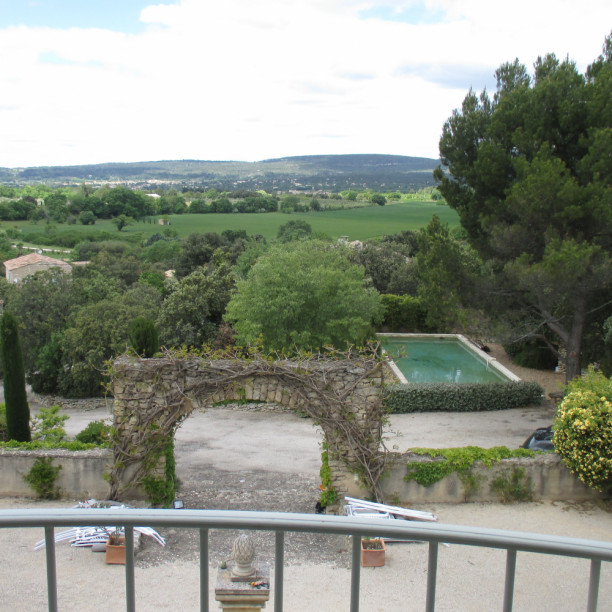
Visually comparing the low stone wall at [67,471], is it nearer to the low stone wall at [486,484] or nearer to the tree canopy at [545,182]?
the low stone wall at [486,484]

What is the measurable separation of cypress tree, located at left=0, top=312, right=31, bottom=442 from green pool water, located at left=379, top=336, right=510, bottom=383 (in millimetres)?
11783

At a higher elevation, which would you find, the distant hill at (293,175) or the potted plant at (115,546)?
the distant hill at (293,175)

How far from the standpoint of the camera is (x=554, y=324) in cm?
1856

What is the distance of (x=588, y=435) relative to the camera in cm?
1120

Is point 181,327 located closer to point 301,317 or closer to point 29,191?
point 301,317

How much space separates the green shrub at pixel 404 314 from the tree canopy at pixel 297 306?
1034 centimetres

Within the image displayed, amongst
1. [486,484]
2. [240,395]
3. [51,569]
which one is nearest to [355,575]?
[51,569]

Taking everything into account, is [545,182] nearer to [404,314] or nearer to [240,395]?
[240,395]

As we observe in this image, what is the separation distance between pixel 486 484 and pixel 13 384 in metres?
11.5

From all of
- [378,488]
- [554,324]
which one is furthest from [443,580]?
[554,324]

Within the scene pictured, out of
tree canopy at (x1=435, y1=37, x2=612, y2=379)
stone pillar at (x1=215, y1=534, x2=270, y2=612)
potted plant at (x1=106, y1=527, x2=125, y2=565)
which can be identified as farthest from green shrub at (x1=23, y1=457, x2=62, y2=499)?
tree canopy at (x1=435, y1=37, x2=612, y2=379)

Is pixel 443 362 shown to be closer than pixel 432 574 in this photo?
No

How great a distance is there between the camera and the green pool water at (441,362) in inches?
944

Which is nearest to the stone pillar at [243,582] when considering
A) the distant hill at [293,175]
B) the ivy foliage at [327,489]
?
the ivy foliage at [327,489]
